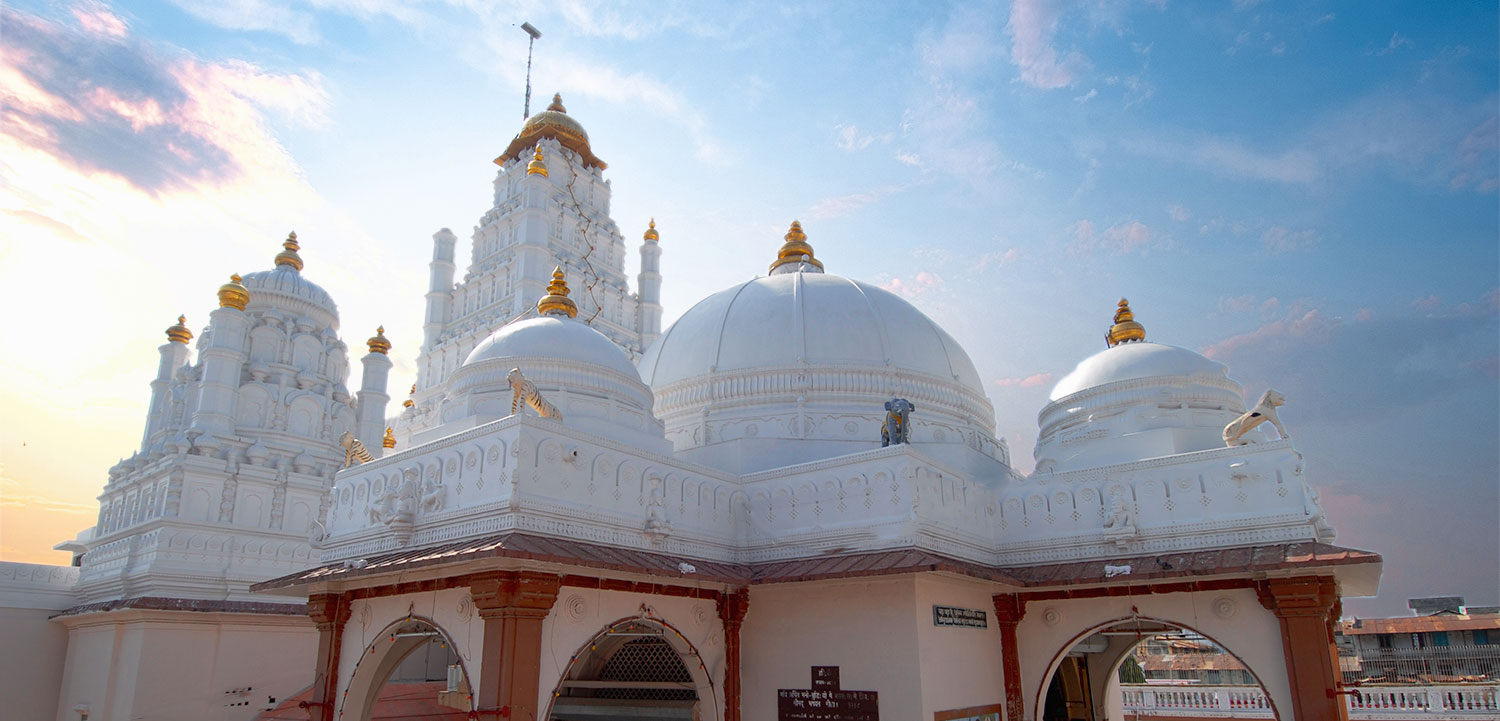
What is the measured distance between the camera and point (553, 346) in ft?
55.4

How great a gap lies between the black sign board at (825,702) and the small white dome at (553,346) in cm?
668

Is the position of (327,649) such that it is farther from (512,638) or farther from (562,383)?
(562,383)

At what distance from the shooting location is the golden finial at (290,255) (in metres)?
29.6

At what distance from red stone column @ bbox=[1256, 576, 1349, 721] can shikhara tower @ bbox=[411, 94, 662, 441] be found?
22.2 meters

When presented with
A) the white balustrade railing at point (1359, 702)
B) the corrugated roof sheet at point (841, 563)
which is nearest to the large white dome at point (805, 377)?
the corrugated roof sheet at point (841, 563)

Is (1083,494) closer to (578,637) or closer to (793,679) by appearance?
(793,679)

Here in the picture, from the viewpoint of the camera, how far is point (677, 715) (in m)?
16.3

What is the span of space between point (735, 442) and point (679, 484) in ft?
12.5

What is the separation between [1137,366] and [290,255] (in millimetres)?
26275

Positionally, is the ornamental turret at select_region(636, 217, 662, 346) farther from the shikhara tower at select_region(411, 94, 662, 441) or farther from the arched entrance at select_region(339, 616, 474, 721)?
the arched entrance at select_region(339, 616, 474, 721)

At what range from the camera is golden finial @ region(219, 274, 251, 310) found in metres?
26.7

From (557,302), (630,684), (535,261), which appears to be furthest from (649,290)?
(630,684)

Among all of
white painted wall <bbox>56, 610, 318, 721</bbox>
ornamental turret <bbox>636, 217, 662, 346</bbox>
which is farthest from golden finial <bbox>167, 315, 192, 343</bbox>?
ornamental turret <bbox>636, 217, 662, 346</bbox>

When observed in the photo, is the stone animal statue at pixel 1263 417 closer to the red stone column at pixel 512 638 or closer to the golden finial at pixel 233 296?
the red stone column at pixel 512 638
